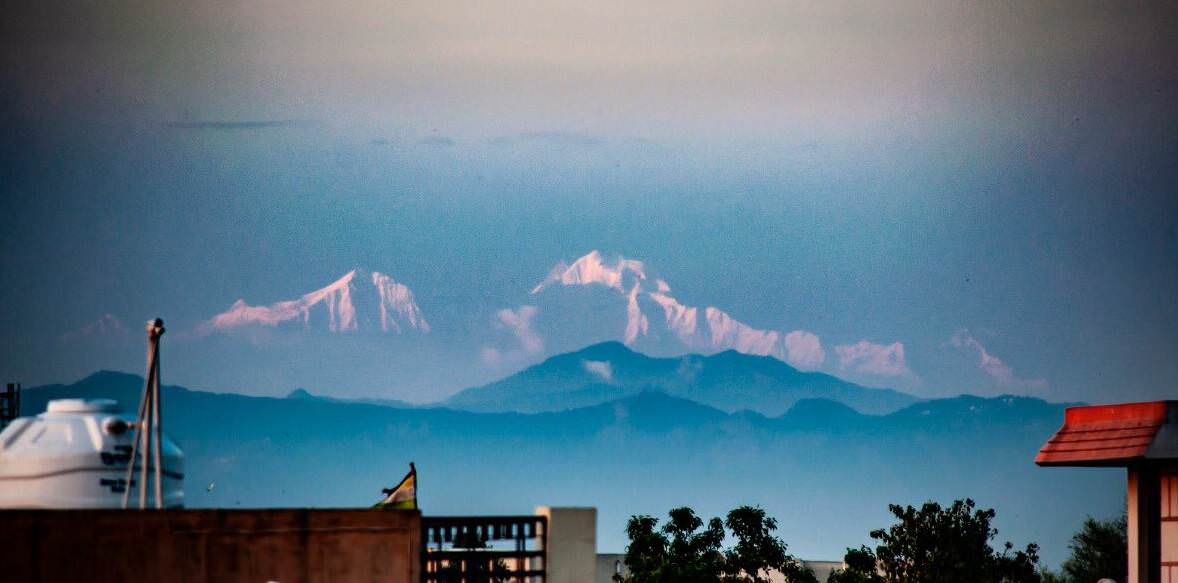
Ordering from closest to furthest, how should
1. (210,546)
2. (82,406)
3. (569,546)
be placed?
(210,546) < (82,406) < (569,546)

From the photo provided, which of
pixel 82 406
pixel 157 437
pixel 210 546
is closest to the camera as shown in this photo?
pixel 210 546

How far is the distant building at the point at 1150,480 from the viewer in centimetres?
2805

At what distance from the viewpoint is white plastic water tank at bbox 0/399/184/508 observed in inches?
1063

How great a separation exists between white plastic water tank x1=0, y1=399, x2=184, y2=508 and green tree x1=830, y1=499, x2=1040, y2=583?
1873 inches

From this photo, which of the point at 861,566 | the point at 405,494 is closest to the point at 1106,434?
the point at 405,494

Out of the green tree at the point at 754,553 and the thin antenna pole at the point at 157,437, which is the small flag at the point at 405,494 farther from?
the green tree at the point at 754,553

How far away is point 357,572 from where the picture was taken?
2712 cm

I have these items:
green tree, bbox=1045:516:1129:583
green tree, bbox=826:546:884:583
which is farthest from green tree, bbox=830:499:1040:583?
green tree, bbox=1045:516:1129:583

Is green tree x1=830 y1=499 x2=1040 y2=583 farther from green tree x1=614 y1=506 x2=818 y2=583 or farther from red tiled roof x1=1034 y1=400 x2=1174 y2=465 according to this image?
red tiled roof x1=1034 y1=400 x2=1174 y2=465

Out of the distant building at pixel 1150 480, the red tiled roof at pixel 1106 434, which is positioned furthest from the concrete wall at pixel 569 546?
the distant building at pixel 1150 480

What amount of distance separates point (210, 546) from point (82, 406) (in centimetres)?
373

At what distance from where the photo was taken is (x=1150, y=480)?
28594mm

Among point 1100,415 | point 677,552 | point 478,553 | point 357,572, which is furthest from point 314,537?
point 677,552

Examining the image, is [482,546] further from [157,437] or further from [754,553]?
[754,553]
